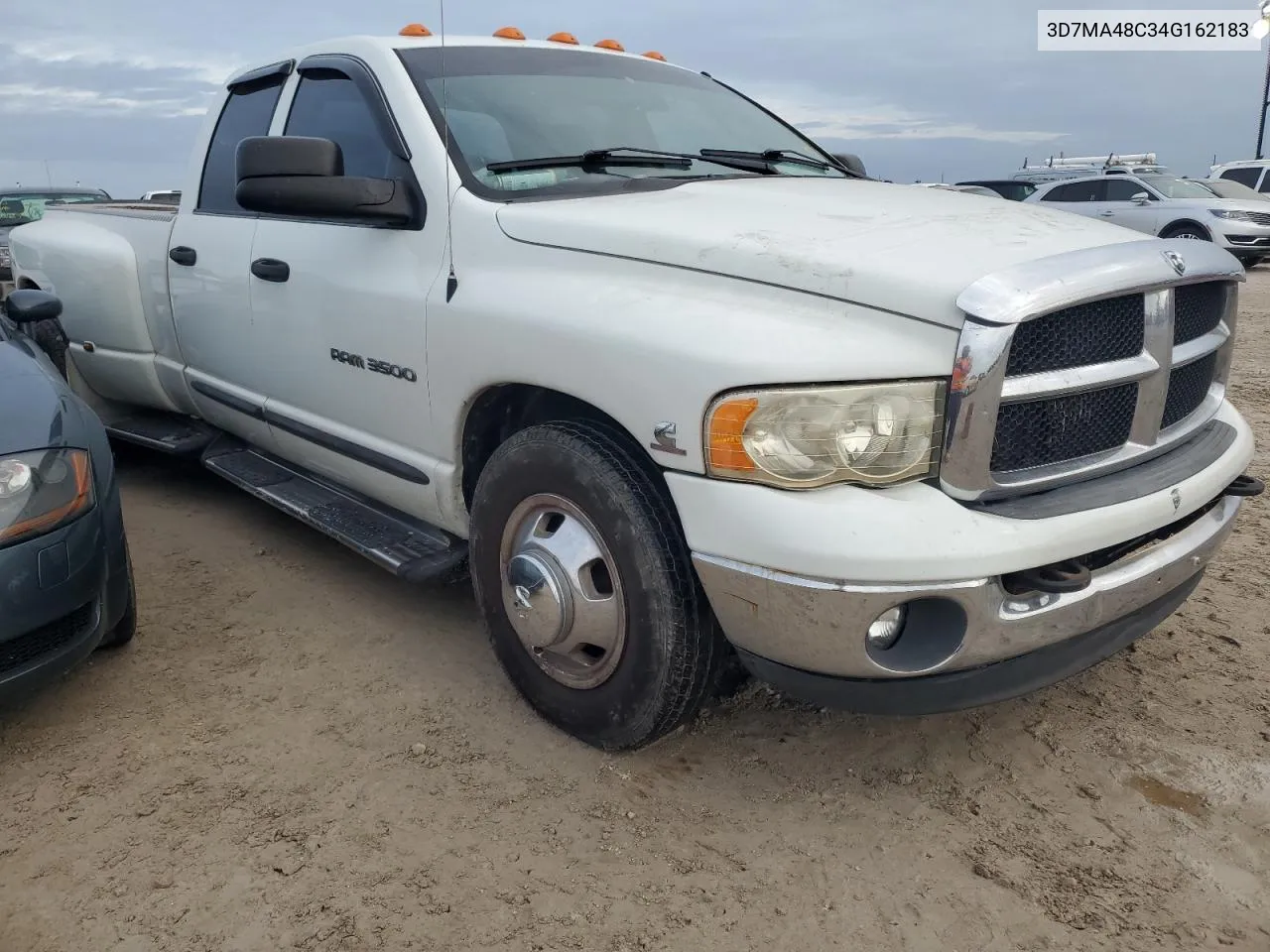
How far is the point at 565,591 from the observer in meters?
2.49

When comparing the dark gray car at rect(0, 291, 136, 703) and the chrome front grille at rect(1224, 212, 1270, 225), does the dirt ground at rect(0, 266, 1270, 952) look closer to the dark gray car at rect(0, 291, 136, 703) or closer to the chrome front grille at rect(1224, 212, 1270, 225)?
the dark gray car at rect(0, 291, 136, 703)

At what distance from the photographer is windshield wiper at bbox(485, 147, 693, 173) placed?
2.88 metres

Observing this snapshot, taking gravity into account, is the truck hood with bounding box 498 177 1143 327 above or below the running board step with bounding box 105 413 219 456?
above

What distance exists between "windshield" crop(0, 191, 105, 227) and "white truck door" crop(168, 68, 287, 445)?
28.3 feet

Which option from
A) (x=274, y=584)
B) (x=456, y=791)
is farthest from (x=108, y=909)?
(x=274, y=584)

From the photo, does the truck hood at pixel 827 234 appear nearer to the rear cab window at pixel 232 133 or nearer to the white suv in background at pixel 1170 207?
the rear cab window at pixel 232 133

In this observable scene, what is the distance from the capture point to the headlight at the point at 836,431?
202 cm

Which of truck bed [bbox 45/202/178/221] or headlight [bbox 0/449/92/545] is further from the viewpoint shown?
truck bed [bbox 45/202/178/221]

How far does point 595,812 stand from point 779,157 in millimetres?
2212

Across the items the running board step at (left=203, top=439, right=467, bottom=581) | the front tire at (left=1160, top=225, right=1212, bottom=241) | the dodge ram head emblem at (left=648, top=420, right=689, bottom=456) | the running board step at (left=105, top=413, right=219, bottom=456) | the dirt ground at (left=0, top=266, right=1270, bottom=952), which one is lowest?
the dirt ground at (left=0, top=266, right=1270, bottom=952)

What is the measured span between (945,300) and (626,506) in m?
0.81

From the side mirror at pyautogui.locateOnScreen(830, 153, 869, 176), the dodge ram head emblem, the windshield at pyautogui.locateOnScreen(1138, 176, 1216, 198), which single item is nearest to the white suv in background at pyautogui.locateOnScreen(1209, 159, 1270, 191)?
the windshield at pyautogui.locateOnScreen(1138, 176, 1216, 198)

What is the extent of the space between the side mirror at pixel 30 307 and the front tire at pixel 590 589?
6.44 ft

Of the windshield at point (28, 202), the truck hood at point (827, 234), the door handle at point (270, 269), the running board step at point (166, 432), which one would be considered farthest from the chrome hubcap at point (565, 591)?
the windshield at point (28, 202)
